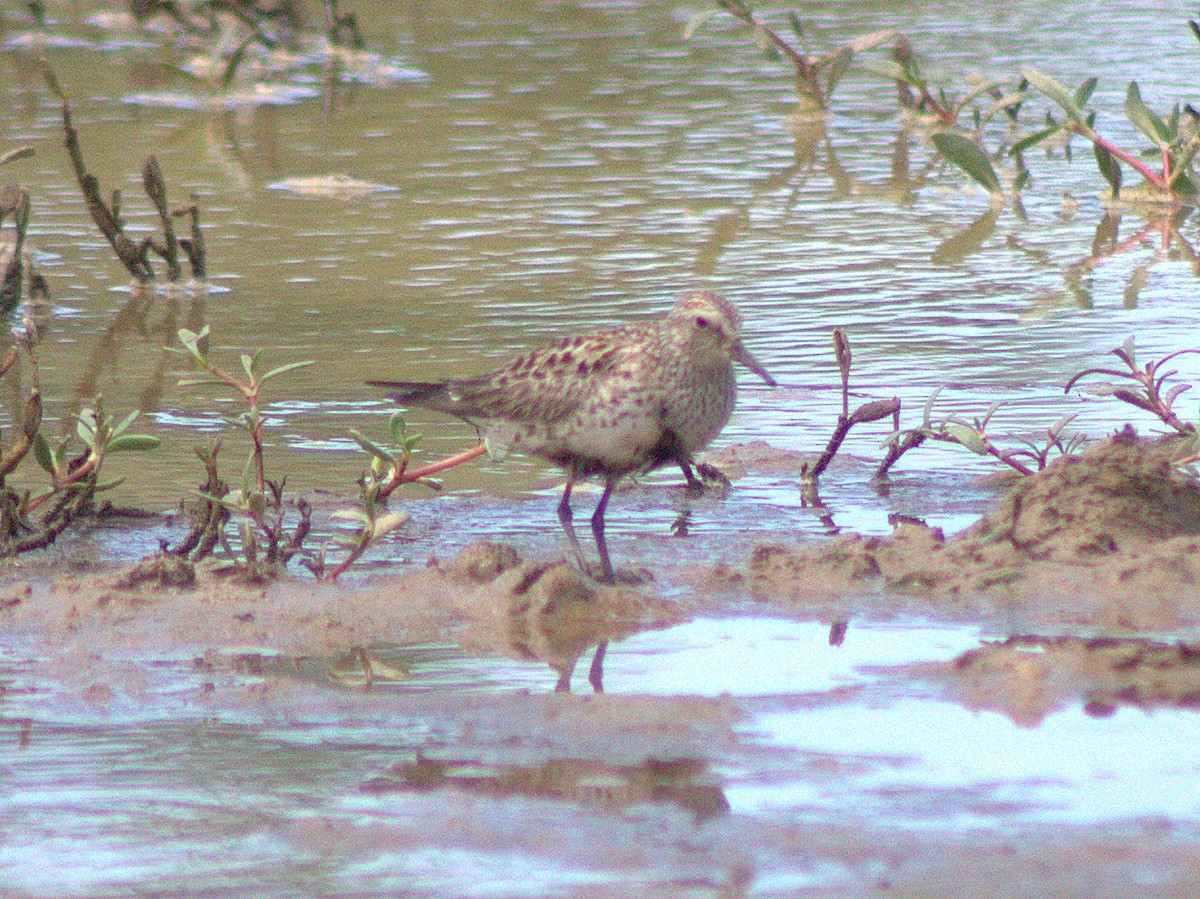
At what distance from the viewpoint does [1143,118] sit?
10594mm

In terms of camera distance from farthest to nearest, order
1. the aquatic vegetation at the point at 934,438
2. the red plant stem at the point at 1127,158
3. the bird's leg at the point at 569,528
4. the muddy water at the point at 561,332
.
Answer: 1. the red plant stem at the point at 1127,158
2. the aquatic vegetation at the point at 934,438
3. the bird's leg at the point at 569,528
4. the muddy water at the point at 561,332

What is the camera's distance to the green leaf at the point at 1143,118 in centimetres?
1039

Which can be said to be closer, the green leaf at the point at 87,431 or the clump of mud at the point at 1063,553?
the clump of mud at the point at 1063,553

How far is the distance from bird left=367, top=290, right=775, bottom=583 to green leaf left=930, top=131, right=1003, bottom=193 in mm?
4459

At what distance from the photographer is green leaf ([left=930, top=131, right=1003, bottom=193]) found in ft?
34.0

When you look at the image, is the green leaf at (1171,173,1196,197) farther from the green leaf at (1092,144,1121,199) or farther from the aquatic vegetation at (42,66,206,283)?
the aquatic vegetation at (42,66,206,283)

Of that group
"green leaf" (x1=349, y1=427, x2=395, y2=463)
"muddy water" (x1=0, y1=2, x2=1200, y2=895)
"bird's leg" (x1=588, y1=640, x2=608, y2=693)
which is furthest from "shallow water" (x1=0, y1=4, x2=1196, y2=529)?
"bird's leg" (x1=588, y1=640, x2=608, y2=693)

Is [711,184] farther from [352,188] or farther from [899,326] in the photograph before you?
[899,326]

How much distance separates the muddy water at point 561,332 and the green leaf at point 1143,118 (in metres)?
0.55

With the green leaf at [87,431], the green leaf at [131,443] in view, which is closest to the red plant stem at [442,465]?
the green leaf at [131,443]

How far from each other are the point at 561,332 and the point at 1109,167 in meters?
3.94

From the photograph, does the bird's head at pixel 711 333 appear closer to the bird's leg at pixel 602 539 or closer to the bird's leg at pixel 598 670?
the bird's leg at pixel 602 539

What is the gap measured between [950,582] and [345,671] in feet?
5.77

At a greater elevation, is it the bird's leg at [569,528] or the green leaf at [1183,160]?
the bird's leg at [569,528]
